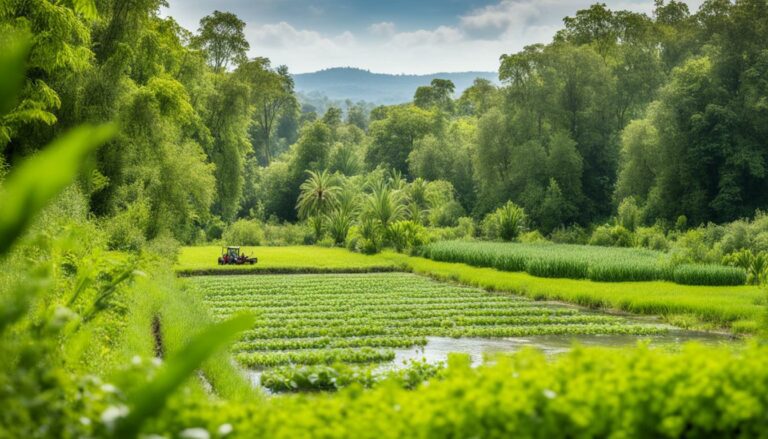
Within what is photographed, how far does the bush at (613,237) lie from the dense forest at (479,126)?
70.8 inches

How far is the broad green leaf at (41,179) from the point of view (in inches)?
67.3

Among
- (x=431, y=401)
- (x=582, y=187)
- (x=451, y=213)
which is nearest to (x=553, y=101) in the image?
(x=582, y=187)

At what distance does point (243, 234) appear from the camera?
1797 inches

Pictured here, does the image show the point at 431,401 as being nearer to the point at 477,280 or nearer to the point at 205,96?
the point at 477,280

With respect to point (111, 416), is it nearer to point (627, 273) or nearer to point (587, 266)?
point (627, 273)

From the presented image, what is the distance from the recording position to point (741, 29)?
36719 millimetres

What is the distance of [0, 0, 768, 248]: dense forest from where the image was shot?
918 inches

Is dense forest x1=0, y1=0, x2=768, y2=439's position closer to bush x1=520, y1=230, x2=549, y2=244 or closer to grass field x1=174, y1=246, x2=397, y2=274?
bush x1=520, y1=230, x2=549, y2=244

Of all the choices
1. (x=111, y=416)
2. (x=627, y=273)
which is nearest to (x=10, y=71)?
(x=111, y=416)

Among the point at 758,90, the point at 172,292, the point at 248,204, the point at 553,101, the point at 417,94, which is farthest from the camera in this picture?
the point at 417,94

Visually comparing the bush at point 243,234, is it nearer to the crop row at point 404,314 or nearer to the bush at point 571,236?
the bush at point 571,236

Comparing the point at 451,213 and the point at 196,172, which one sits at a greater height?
the point at 196,172

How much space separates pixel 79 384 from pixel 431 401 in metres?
1.70

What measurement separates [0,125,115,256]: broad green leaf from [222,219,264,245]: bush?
43.6 metres
